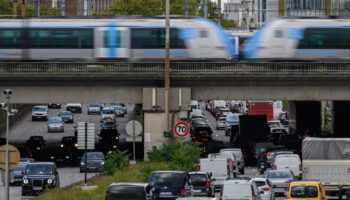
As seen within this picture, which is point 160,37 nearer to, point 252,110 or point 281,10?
point 252,110

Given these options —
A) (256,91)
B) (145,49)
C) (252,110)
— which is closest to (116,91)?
(145,49)

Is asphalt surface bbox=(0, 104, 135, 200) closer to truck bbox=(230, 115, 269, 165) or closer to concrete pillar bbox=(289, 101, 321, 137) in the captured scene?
truck bbox=(230, 115, 269, 165)

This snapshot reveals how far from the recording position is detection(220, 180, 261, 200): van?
29.2m

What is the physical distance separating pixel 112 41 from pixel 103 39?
69cm

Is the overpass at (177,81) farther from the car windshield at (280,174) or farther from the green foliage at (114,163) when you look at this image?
the car windshield at (280,174)

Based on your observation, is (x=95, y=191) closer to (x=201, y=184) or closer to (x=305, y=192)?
(x=201, y=184)

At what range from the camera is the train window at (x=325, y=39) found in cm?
5722

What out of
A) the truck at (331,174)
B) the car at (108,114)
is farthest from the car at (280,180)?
the car at (108,114)

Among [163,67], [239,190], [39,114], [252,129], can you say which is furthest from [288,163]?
[39,114]

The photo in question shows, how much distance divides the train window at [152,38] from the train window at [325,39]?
8.23 m

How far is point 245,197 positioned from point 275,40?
29.7m

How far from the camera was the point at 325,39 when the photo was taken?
57.4m

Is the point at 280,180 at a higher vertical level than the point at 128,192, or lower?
lower

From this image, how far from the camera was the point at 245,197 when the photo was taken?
95.5 ft
